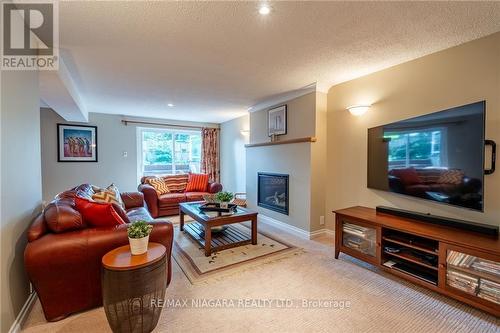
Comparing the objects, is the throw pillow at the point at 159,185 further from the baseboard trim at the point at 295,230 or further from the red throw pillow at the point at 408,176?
the red throw pillow at the point at 408,176

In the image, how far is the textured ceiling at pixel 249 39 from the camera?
169 cm

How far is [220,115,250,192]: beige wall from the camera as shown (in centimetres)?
568

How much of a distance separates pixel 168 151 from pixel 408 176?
547 cm

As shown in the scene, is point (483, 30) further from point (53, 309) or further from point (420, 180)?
point (53, 309)

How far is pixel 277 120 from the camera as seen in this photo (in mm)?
4145

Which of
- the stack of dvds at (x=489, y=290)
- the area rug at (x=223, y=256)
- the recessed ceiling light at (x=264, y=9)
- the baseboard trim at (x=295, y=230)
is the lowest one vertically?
the area rug at (x=223, y=256)

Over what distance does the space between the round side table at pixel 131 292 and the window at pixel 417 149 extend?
260cm

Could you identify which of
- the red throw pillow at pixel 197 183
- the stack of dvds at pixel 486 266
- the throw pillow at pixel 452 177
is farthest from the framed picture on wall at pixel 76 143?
the stack of dvds at pixel 486 266

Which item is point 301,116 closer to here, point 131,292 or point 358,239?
point 358,239

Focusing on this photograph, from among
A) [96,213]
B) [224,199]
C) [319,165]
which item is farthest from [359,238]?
[96,213]

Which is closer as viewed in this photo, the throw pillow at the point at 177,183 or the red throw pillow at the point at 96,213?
the red throw pillow at the point at 96,213

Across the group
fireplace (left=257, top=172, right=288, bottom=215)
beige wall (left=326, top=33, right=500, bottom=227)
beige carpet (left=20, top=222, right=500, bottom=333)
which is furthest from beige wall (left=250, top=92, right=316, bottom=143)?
beige carpet (left=20, top=222, right=500, bottom=333)

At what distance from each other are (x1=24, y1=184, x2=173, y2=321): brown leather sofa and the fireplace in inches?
105

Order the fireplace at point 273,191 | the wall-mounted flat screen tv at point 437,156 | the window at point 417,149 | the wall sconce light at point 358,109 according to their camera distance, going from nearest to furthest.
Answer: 1. the wall-mounted flat screen tv at point 437,156
2. the window at point 417,149
3. the wall sconce light at point 358,109
4. the fireplace at point 273,191
